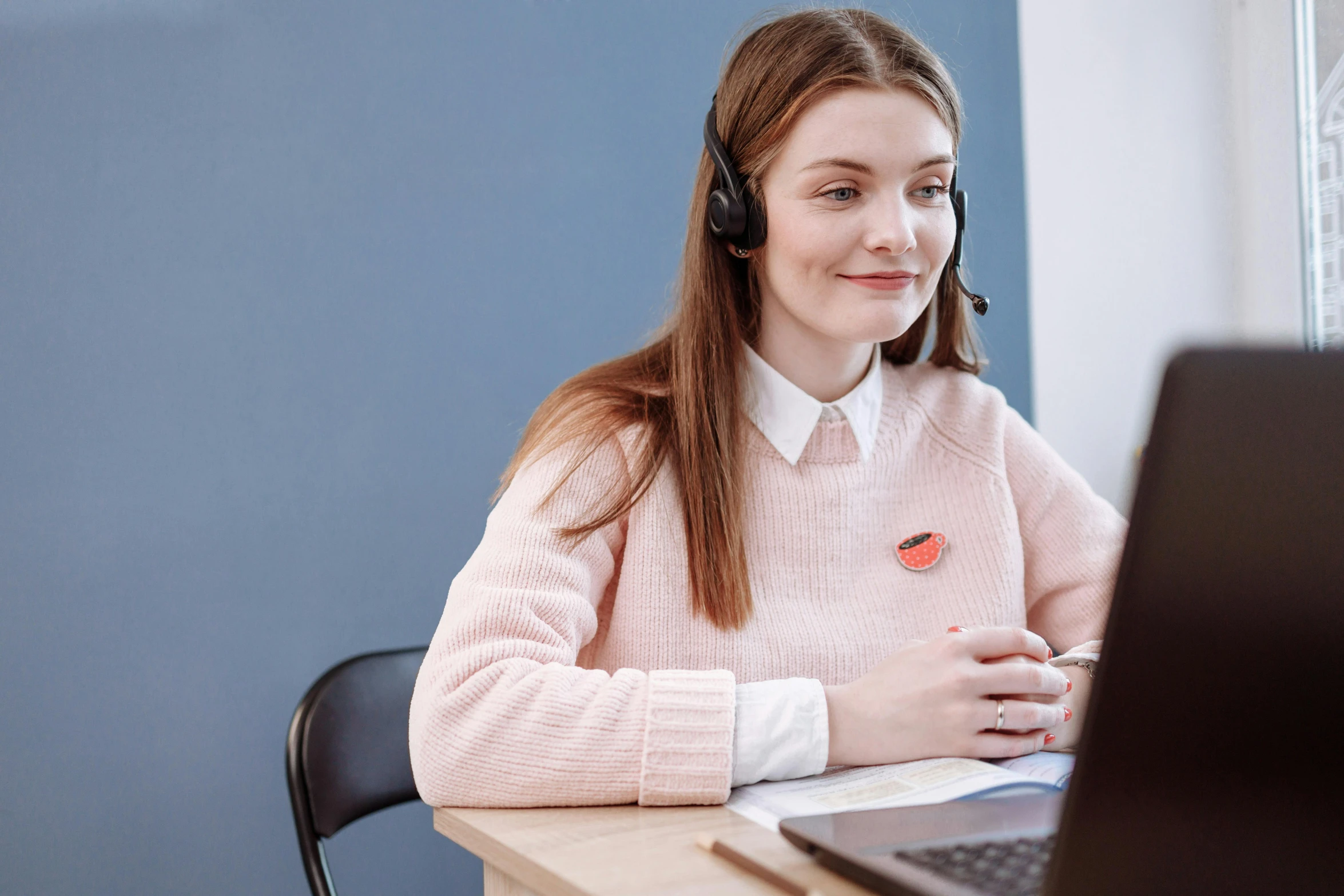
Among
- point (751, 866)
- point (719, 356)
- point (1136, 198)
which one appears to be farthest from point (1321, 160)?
point (751, 866)

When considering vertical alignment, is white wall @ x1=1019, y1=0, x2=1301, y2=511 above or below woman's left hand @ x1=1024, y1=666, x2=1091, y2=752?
above

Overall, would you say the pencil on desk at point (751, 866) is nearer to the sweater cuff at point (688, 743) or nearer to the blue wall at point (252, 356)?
→ the sweater cuff at point (688, 743)

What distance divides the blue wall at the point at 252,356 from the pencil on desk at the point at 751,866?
127 cm

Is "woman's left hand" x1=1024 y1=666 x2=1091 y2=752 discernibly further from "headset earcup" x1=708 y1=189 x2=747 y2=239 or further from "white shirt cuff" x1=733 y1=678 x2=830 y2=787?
"headset earcup" x1=708 y1=189 x2=747 y2=239

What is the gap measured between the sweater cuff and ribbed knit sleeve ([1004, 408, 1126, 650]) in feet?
1.97

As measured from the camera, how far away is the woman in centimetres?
88

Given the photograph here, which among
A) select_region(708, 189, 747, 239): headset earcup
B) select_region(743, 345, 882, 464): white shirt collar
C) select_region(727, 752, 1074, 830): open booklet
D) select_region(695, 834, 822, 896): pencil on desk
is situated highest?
select_region(708, 189, 747, 239): headset earcup

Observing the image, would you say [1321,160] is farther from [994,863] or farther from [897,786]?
[994,863]

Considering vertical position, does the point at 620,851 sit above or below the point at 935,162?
below

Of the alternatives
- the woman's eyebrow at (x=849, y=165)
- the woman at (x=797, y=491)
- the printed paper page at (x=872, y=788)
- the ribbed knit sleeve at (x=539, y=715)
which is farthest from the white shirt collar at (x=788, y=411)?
the printed paper page at (x=872, y=788)

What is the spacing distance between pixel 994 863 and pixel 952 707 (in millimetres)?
263

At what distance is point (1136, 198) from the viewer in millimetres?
2545

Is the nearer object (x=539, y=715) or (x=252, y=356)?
(x=539, y=715)

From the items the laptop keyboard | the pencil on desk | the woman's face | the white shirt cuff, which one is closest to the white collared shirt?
the white shirt cuff
